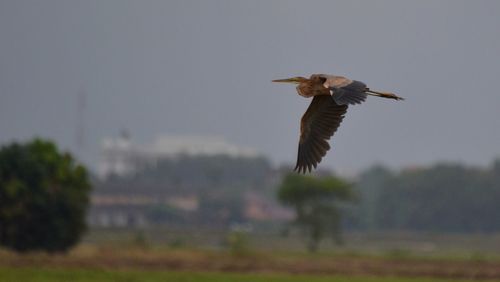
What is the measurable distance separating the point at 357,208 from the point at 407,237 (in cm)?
2179

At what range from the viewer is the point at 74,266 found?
3384 cm

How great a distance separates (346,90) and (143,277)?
18854 millimetres

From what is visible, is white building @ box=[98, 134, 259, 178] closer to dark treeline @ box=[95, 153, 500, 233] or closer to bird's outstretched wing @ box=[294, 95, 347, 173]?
dark treeline @ box=[95, 153, 500, 233]

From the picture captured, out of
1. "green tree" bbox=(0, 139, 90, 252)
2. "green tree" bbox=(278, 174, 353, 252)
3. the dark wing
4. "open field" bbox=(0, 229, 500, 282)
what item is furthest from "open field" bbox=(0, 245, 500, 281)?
the dark wing

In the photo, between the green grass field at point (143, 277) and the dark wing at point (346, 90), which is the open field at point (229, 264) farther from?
the dark wing at point (346, 90)

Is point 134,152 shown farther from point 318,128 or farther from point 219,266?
point 318,128

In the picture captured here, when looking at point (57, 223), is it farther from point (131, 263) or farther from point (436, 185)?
point (436, 185)

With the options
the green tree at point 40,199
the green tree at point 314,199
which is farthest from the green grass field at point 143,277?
the green tree at point 314,199

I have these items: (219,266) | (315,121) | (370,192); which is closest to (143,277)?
(219,266)

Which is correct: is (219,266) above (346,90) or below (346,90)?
below

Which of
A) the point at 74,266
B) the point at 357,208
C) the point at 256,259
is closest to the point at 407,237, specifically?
the point at 357,208

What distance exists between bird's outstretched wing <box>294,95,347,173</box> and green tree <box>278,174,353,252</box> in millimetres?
37902

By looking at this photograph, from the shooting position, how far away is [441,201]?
91.7m

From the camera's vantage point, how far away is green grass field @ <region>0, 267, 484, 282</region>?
98.5ft
